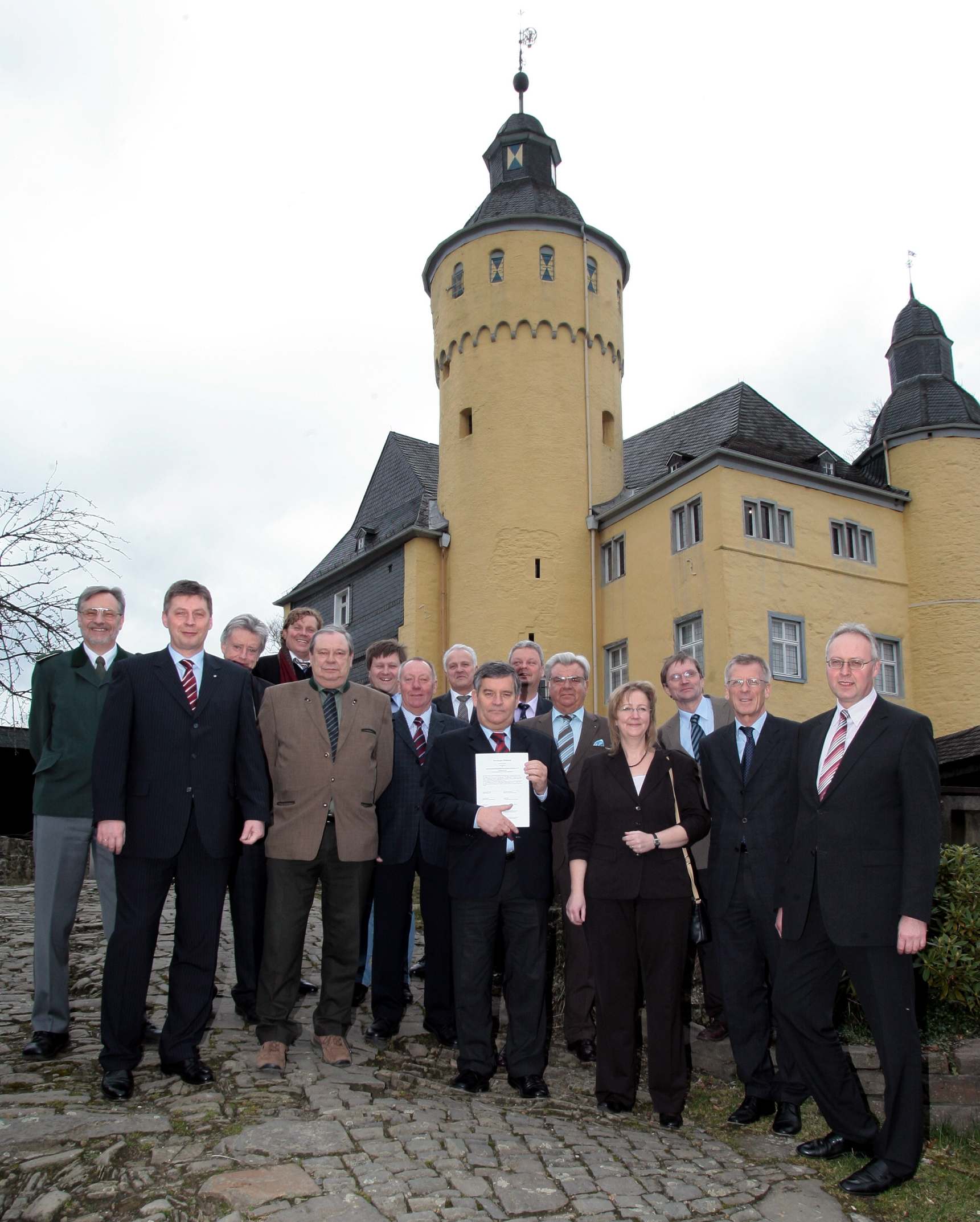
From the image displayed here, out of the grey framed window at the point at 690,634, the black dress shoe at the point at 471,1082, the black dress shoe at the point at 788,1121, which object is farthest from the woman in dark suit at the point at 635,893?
the grey framed window at the point at 690,634

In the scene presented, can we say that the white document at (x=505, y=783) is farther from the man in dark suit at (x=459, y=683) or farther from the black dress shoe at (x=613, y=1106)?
the man in dark suit at (x=459, y=683)

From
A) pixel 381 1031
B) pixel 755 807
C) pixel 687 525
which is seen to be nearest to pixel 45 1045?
pixel 381 1031

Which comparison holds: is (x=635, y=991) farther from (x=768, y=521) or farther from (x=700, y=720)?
(x=768, y=521)

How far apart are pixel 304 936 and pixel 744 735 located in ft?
8.11

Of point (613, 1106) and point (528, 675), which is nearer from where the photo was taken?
point (613, 1106)

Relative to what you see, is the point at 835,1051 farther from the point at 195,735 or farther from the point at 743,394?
the point at 743,394

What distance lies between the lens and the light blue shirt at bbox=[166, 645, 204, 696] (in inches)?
200

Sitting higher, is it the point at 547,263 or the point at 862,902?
the point at 547,263

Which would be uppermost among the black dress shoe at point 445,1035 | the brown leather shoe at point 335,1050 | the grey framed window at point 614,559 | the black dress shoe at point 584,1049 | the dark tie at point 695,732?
the grey framed window at point 614,559

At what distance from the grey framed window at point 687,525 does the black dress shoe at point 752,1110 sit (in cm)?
1866

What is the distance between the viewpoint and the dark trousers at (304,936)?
17.0ft

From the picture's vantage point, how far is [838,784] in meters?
4.44

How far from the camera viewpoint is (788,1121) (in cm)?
473

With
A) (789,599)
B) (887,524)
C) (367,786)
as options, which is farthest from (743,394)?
(367,786)
